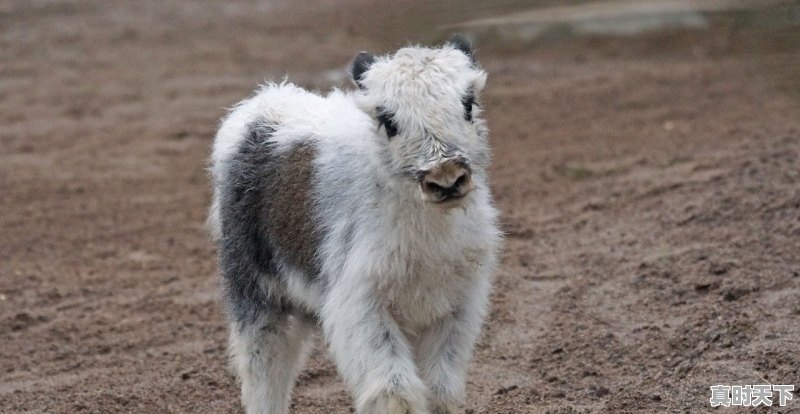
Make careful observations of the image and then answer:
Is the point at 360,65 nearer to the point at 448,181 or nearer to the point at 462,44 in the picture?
the point at 462,44

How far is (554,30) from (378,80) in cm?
962

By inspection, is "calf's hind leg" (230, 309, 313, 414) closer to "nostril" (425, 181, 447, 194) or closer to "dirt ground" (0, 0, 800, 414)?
"dirt ground" (0, 0, 800, 414)

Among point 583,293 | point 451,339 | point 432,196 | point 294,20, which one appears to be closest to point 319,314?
point 451,339

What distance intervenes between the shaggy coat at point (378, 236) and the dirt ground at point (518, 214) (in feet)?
3.08

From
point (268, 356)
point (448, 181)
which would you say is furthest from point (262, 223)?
point (448, 181)

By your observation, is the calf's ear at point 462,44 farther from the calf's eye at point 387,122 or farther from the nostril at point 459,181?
the nostril at point 459,181

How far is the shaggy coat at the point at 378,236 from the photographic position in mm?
4688

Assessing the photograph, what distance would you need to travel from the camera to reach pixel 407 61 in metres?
4.82

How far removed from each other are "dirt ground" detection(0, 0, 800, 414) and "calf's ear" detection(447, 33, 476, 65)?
682 mm

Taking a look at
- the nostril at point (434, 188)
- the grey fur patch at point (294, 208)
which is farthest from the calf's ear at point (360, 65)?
the nostril at point (434, 188)

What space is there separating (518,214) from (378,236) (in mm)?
4128

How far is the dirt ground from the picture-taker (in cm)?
625

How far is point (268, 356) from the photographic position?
18.2ft

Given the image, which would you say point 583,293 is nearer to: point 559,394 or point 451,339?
point 559,394
